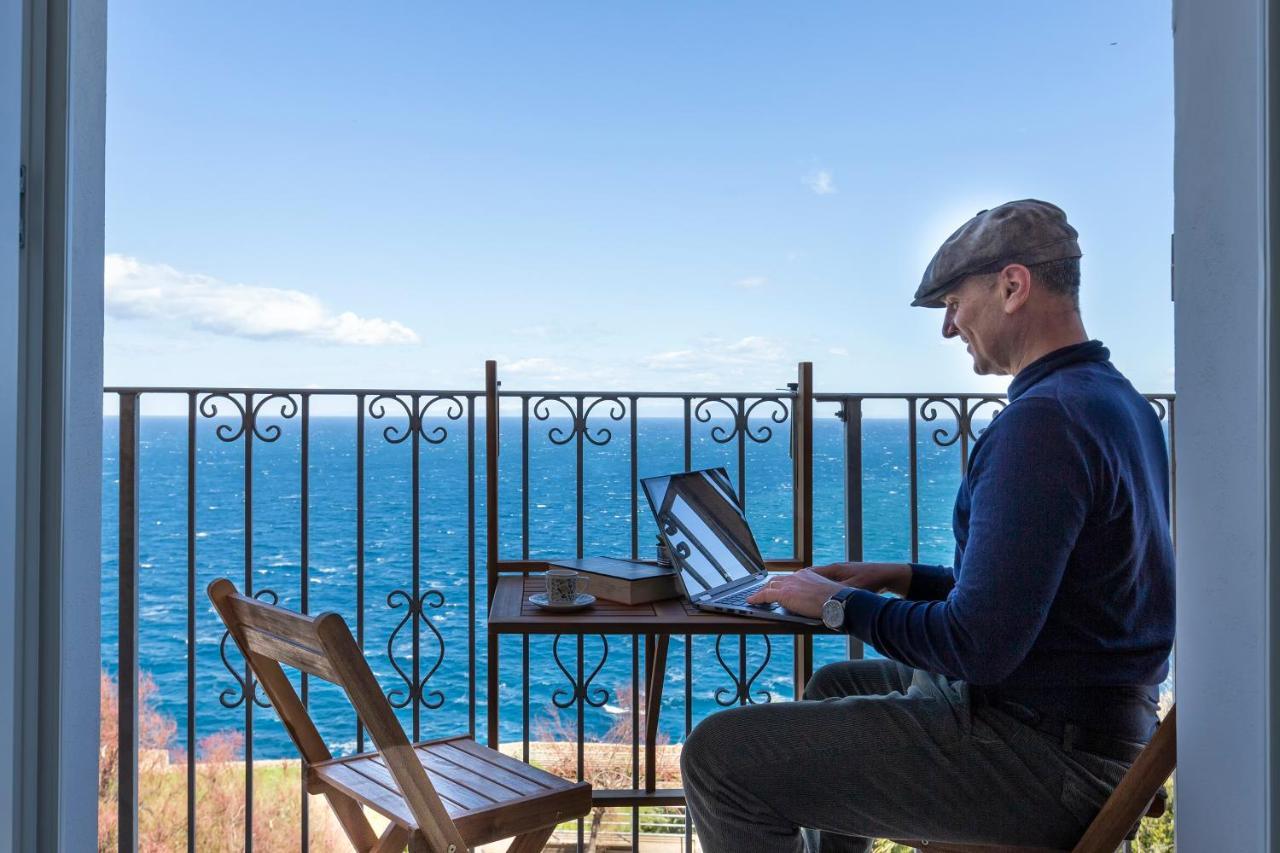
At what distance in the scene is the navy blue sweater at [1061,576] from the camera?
55.0 inches

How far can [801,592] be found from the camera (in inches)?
66.1

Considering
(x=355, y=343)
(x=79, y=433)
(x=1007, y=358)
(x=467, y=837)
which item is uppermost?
(x=355, y=343)

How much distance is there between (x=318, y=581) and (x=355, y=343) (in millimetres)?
14099

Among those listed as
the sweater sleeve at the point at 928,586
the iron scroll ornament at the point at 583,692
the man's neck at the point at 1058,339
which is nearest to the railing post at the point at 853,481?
the sweater sleeve at the point at 928,586

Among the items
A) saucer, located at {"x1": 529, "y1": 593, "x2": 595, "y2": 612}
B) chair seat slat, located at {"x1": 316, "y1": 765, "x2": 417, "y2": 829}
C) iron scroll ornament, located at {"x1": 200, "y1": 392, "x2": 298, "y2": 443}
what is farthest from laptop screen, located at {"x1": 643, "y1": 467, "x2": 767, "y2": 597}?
iron scroll ornament, located at {"x1": 200, "y1": 392, "x2": 298, "y2": 443}

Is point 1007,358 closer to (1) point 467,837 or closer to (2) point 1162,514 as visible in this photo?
(2) point 1162,514

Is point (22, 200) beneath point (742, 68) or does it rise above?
beneath

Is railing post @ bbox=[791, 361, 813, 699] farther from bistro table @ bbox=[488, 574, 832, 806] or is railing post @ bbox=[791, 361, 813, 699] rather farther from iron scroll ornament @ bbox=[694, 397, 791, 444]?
iron scroll ornament @ bbox=[694, 397, 791, 444]

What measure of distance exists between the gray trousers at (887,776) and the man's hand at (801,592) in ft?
0.59

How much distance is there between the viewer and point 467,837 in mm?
1788

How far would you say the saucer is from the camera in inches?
73.6

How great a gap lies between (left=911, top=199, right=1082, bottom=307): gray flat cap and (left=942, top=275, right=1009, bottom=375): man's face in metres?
0.03

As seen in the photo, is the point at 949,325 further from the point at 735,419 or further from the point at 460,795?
the point at 460,795

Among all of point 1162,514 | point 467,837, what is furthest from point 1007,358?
point 467,837
